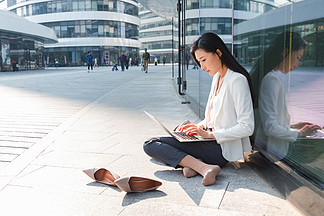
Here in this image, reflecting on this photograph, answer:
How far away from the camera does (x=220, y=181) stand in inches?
112

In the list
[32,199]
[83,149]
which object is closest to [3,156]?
[83,149]

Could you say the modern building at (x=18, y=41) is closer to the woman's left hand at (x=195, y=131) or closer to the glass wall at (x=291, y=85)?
the woman's left hand at (x=195, y=131)

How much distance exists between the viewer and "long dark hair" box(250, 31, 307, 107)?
227 cm

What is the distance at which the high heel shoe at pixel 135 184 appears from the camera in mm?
2539

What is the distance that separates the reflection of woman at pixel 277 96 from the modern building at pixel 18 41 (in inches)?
1083

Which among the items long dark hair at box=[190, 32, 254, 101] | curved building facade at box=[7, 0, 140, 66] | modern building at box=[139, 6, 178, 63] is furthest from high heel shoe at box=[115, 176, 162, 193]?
modern building at box=[139, 6, 178, 63]

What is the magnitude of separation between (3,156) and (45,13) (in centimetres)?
5196

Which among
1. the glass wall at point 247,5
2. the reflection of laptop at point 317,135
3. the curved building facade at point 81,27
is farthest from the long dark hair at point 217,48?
the curved building facade at point 81,27

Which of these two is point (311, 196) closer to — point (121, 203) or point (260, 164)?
point (260, 164)

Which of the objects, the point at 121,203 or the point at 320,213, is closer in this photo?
the point at 320,213

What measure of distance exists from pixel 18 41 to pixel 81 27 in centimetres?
1786

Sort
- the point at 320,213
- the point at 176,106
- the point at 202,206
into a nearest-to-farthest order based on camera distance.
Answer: the point at 320,213
the point at 202,206
the point at 176,106

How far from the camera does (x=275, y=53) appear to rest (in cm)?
266

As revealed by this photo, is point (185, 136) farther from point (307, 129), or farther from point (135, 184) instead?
point (307, 129)
